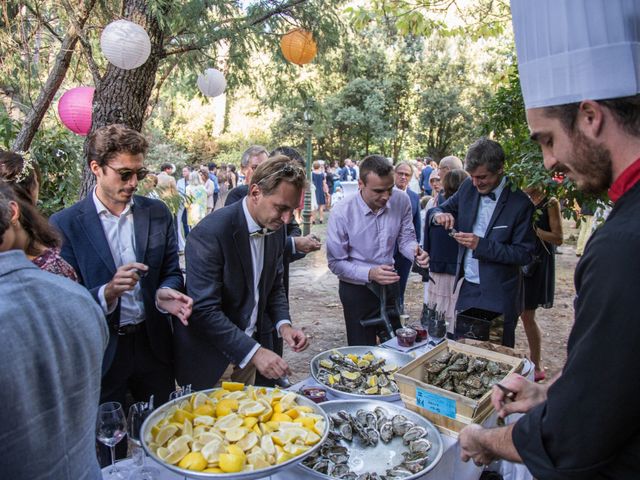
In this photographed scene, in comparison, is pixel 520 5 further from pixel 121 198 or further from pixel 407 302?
pixel 407 302

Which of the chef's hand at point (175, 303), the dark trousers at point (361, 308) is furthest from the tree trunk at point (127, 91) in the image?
the dark trousers at point (361, 308)

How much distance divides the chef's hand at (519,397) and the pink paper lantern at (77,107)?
4982mm

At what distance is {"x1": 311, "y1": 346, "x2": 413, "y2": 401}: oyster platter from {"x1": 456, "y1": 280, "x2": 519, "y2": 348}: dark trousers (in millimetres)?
1060

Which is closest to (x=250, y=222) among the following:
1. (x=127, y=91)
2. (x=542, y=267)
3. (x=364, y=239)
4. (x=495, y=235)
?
(x=364, y=239)

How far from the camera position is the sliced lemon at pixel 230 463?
4.51 feet

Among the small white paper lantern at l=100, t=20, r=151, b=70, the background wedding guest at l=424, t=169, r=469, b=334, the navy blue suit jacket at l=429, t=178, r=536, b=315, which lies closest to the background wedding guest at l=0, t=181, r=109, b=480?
the navy blue suit jacket at l=429, t=178, r=536, b=315

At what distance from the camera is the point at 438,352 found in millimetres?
2326

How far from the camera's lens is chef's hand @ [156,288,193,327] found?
2170 millimetres

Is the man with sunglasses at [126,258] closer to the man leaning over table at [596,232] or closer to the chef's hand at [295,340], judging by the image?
the chef's hand at [295,340]

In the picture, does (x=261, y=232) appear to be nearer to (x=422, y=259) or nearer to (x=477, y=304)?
(x=422, y=259)

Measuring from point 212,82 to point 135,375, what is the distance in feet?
15.3

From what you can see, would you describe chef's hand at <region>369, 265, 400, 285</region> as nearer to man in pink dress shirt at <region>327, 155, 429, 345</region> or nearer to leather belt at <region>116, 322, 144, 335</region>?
man in pink dress shirt at <region>327, 155, 429, 345</region>

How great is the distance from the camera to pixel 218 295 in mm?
2283

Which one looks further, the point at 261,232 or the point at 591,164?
the point at 261,232
